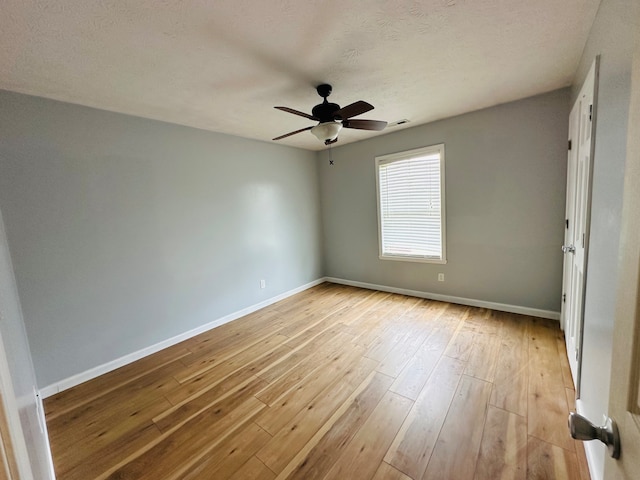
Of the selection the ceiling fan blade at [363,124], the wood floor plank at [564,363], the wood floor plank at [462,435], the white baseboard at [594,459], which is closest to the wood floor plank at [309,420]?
the wood floor plank at [462,435]

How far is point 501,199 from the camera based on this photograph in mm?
3125

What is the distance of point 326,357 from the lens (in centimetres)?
252

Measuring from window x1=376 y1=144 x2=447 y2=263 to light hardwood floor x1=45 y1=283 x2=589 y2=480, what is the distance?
47.9 inches

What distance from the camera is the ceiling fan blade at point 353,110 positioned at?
2032mm

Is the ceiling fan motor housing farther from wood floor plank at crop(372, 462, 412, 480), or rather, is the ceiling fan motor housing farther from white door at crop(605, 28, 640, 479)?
wood floor plank at crop(372, 462, 412, 480)

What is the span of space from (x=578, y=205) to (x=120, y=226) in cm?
403

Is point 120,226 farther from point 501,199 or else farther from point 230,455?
point 501,199

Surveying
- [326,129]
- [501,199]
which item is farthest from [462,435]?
[501,199]

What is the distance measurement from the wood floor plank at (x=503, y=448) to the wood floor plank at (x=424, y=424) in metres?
0.24

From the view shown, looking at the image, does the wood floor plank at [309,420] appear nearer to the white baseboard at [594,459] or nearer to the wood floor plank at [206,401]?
the wood floor plank at [206,401]

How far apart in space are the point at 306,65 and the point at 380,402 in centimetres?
257

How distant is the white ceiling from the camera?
4.67 ft

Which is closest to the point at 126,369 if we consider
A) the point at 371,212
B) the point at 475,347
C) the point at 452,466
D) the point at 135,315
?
the point at 135,315

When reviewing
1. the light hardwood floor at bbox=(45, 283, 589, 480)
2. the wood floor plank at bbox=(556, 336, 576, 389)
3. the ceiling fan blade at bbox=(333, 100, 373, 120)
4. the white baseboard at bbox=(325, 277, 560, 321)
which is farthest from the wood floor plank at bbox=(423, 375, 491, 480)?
the ceiling fan blade at bbox=(333, 100, 373, 120)
